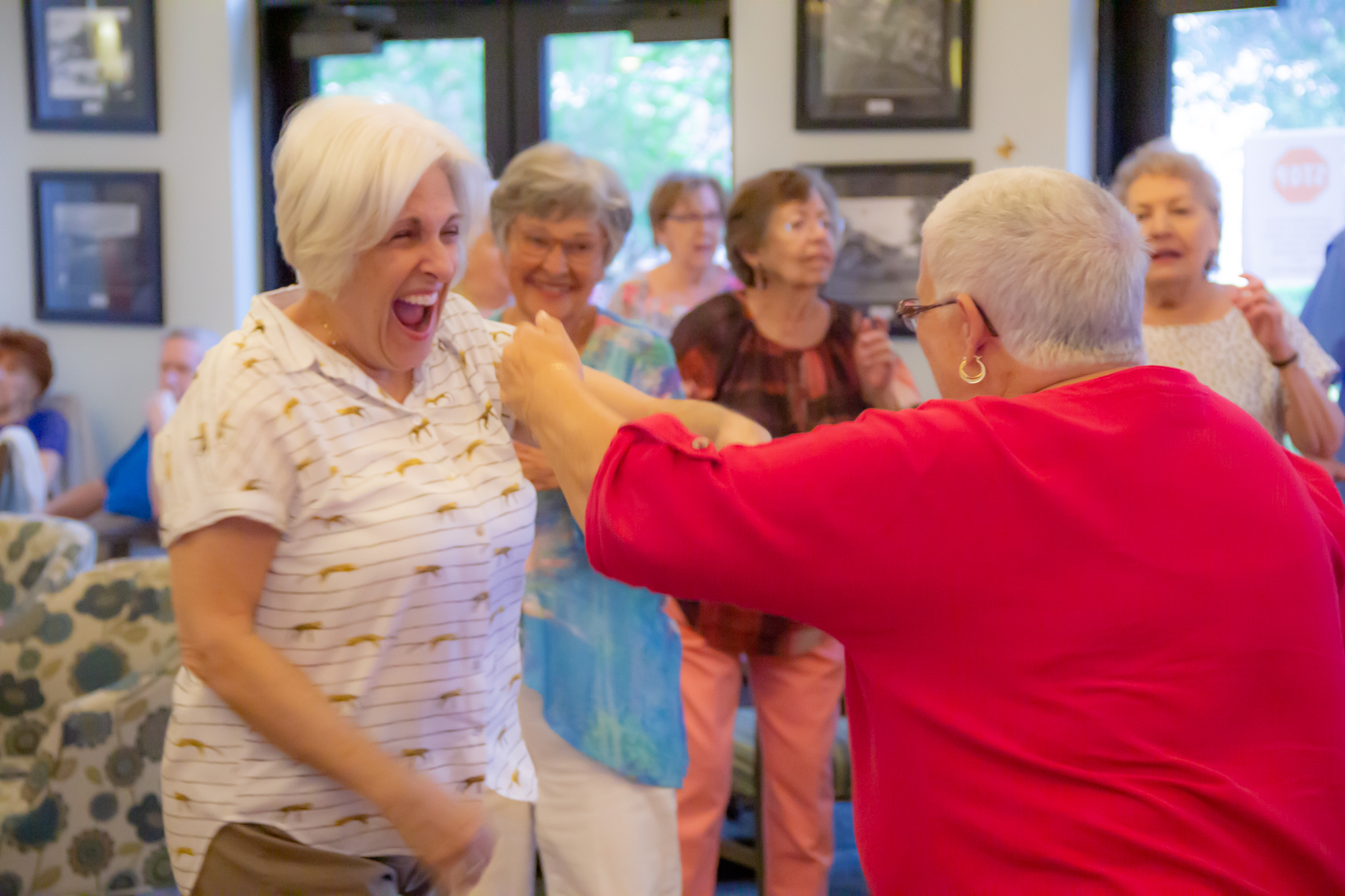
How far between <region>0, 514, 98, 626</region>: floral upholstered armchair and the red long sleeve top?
2.18 m

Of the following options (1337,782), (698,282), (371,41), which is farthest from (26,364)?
(1337,782)

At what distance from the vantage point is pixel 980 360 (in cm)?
130

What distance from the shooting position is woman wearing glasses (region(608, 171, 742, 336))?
13.3 feet

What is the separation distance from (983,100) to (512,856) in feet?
10.9

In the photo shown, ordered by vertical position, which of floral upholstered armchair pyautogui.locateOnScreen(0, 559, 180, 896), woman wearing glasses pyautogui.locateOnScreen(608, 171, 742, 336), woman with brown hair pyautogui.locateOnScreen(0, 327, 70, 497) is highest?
woman wearing glasses pyautogui.locateOnScreen(608, 171, 742, 336)

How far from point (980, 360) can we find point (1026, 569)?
25 cm

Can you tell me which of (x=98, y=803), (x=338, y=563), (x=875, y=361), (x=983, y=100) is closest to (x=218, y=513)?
(x=338, y=563)

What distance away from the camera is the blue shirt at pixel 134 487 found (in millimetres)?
4477

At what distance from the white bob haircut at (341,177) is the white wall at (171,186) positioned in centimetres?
367

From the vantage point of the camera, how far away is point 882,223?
14.6ft

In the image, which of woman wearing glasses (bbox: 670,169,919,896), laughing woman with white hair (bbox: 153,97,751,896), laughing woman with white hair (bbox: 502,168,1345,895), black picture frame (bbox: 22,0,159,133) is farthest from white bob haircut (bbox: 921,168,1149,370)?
black picture frame (bbox: 22,0,159,133)

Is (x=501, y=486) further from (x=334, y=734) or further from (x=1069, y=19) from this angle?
(x=1069, y=19)

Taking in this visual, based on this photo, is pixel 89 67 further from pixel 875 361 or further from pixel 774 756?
pixel 774 756

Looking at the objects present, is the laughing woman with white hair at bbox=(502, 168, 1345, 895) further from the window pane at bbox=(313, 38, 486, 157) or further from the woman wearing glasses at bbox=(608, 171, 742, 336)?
the window pane at bbox=(313, 38, 486, 157)
